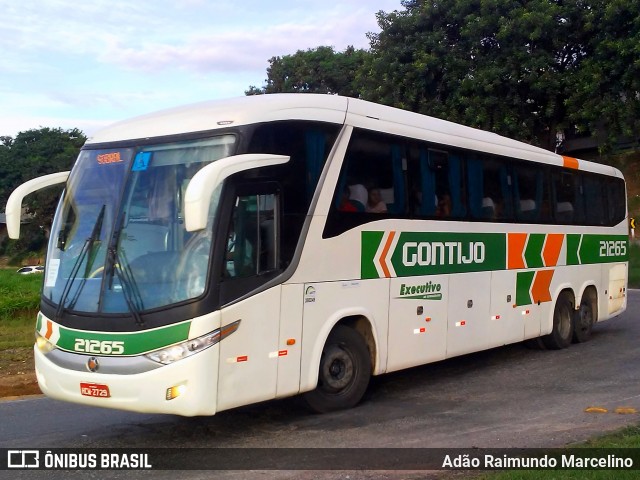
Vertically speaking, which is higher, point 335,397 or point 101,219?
point 101,219

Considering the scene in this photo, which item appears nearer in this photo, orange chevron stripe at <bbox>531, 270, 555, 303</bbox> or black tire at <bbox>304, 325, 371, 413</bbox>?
black tire at <bbox>304, 325, 371, 413</bbox>

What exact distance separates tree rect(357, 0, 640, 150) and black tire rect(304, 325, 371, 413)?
18.2 m

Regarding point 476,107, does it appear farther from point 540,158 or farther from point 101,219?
point 101,219

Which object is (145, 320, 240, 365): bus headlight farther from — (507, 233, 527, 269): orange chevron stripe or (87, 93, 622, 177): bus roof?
(507, 233, 527, 269): orange chevron stripe

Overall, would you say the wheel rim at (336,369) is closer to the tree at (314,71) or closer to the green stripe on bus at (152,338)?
the green stripe on bus at (152,338)

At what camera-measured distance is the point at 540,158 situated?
42.2 ft

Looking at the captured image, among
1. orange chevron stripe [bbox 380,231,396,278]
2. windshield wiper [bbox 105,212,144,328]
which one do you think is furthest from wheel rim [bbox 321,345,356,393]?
windshield wiper [bbox 105,212,144,328]

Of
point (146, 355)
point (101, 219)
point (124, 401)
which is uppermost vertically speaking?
point (101, 219)

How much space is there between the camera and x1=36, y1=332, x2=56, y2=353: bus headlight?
7.39m

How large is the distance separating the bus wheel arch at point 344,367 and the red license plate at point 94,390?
2334mm

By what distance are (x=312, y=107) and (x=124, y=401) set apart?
3.62 metres

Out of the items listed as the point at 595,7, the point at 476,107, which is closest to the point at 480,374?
the point at 476,107

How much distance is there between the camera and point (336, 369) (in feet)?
28.3

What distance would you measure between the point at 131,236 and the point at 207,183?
1221 mm
